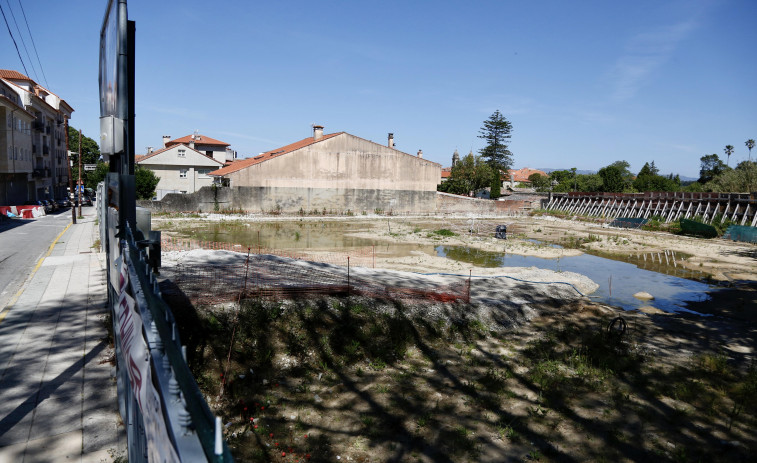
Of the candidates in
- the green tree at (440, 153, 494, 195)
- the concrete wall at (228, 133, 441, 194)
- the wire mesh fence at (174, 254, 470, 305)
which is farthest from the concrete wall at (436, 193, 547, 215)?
the wire mesh fence at (174, 254, 470, 305)

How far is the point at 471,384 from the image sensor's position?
884cm

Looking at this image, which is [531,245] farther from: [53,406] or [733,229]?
[53,406]

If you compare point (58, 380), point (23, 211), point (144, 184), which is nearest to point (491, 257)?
point (58, 380)

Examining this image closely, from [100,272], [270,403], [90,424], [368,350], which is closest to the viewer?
[90,424]

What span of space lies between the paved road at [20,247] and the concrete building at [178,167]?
23186mm

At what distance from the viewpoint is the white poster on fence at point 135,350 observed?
270cm

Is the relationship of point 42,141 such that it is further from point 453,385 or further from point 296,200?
point 453,385

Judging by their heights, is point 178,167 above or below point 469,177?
below

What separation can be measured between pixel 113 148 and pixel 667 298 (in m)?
19.8

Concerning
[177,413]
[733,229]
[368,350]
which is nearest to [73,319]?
[368,350]

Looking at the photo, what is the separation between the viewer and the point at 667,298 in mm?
18219

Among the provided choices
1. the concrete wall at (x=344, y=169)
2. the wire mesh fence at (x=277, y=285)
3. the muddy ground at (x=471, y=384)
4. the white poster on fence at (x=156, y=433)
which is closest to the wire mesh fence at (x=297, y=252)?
the wire mesh fence at (x=277, y=285)

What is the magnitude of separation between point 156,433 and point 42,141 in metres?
64.2

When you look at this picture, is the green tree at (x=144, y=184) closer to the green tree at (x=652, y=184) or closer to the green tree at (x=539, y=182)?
the green tree at (x=539, y=182)
